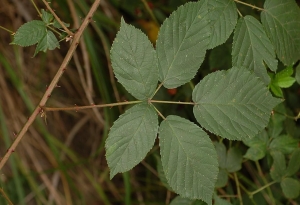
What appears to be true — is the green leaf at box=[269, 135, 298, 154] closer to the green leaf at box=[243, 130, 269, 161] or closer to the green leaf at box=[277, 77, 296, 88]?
the green leaf at box=[243, 130, 269, 161]

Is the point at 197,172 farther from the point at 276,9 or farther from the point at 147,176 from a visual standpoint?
the point at 147,176

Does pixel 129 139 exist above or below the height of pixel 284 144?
above

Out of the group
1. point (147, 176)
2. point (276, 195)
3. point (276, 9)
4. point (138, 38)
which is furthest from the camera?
point (147, 176)

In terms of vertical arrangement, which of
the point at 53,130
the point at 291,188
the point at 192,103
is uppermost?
the point at 192,103

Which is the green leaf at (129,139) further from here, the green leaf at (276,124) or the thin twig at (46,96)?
the green leaf at (276,124)

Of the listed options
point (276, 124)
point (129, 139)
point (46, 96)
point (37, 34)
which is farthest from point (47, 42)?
point (276, 124)

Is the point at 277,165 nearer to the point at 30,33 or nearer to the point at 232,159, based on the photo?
the point at 232,159

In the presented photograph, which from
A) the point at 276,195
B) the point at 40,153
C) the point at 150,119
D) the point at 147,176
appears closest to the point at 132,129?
the point at 150,119
